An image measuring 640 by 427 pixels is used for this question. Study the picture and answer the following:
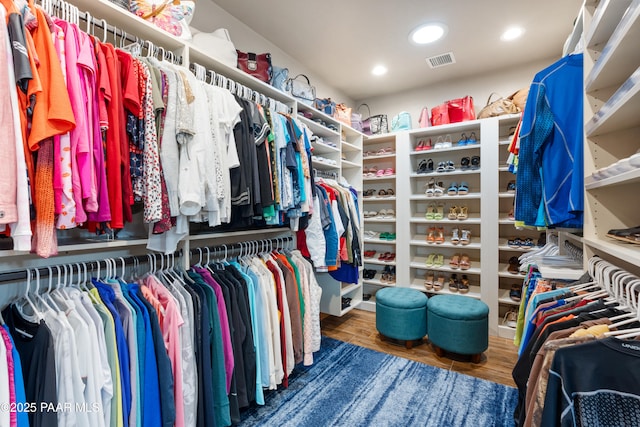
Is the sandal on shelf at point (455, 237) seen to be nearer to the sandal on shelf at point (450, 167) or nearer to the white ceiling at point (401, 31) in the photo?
the sandal on shelf at point (450, 167)

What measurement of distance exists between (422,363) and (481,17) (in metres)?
2.79

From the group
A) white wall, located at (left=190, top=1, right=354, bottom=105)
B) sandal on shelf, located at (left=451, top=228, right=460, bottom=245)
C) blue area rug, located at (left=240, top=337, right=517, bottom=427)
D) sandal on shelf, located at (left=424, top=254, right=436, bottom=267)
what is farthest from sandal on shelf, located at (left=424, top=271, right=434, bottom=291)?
white wall, located at (left=190, top=1, right=354, bottom=105)

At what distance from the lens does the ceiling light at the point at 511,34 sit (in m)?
2.46

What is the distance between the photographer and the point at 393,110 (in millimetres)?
3875

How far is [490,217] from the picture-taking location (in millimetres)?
2947

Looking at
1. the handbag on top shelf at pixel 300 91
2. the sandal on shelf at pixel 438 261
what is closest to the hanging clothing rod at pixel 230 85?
the handbag on top shelf at pixel 300 91

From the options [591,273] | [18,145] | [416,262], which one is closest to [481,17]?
[591,273]

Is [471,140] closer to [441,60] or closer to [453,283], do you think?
[441,60]

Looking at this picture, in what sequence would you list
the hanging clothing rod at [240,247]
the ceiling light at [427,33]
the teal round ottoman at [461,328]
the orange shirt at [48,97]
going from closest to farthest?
the orange shirt at [48,97]
the hanging clothing rod at [240,247]
the teal round ottoman at [461,328]
the ceiling light at [427,33]

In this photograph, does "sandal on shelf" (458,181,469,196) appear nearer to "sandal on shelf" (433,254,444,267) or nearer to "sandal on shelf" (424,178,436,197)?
"sandal on shelf" (424,178,436,197)

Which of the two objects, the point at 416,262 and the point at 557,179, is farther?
the point at 416,262

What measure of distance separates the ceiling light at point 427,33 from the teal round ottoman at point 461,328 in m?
2.31

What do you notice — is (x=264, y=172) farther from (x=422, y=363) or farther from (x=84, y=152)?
(x=422, y=363)

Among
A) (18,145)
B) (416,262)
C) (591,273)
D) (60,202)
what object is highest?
(18,145)
